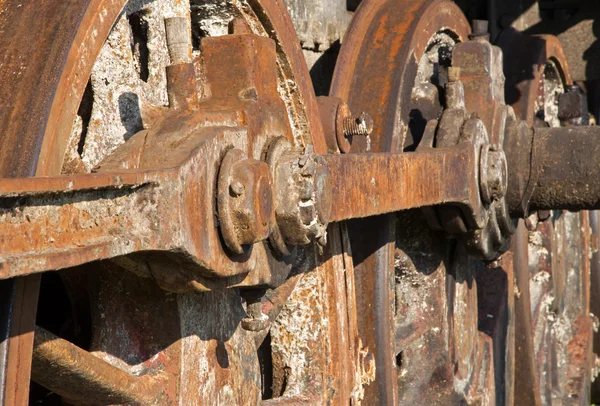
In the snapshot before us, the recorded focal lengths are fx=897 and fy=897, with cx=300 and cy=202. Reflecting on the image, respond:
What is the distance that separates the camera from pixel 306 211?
5.10 feet

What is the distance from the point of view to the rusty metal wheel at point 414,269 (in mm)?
2465

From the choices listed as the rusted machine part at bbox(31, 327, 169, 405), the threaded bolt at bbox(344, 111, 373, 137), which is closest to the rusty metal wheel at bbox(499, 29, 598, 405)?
the threaded bolt at bbox(344, 111, 373, 137)

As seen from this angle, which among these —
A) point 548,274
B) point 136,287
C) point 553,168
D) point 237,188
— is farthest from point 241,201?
point 548,274

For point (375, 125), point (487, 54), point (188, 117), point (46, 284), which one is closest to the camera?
point (188, 117)

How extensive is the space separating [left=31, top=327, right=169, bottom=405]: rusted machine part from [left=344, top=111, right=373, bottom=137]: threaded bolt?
3.21 feet

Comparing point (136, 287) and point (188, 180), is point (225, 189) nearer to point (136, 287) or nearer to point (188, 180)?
point (188, 180)

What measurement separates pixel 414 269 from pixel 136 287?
148 centimetres

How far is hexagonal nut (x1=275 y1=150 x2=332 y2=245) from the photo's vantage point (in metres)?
1.54

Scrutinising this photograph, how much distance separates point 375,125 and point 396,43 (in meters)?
0.30

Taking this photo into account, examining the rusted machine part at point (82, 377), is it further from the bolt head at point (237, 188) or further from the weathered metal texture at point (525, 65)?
the weathered metal texture at point (525, 65)

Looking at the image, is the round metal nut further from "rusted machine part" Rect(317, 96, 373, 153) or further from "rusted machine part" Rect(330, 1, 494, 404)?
"rusted machine part" Rect(330, 1, 494, 404)

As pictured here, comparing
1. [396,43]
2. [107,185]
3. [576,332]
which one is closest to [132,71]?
[107,185]

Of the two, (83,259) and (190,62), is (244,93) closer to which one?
(190,62)

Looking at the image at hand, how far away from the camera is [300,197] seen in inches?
60.9
